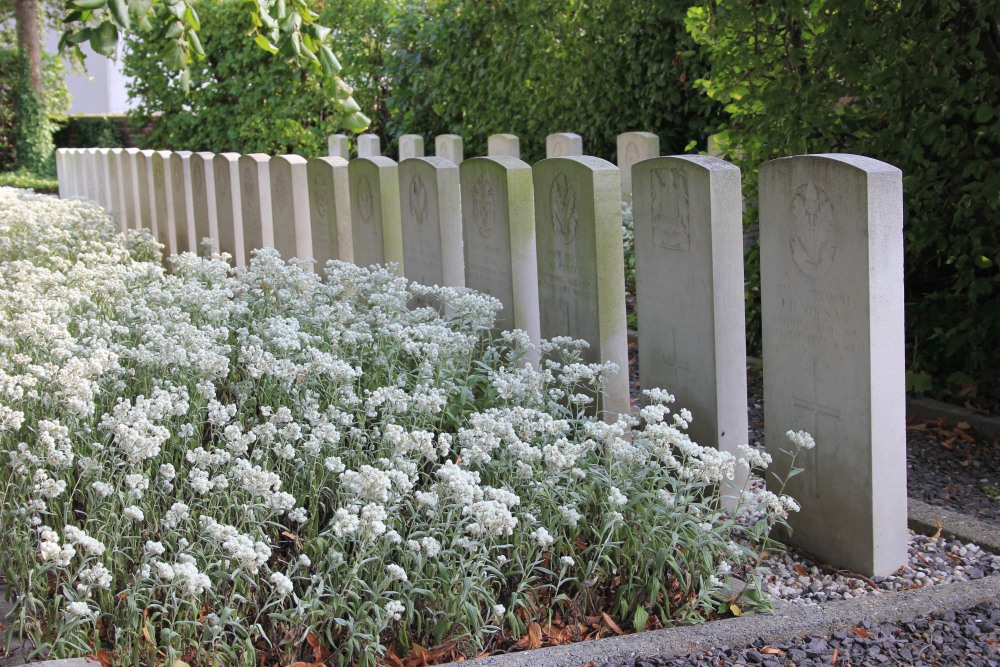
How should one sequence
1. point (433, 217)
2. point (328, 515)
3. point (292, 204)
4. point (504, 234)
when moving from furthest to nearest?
1. point (292, 204)
2. point (433, 217)
3. point (504, 234)
4. point (328, 515)

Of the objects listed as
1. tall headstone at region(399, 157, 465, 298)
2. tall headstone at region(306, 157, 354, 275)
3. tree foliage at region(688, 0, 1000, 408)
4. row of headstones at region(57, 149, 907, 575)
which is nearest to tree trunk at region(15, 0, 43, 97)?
tall headstone at region(306, 157, 354, 275)

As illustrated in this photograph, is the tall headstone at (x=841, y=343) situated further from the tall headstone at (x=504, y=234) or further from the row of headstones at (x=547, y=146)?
the row of headstones at (x=547, y=146)

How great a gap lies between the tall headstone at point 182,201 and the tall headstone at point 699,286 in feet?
17.7

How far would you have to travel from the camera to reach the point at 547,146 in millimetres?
8383

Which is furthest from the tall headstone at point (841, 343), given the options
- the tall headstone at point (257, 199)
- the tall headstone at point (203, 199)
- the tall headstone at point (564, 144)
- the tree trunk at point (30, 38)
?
the tree trunk at point (30, 38)

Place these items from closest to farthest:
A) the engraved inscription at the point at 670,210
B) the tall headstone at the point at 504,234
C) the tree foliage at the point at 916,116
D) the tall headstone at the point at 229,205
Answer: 1. the engraved inscription at the point at 670,210
2. the tall headstone at the point at 504,234
3. the tree foliage at the point at 916,116
4. the tall headstone at the point at 229,205

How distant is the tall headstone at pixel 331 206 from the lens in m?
6.20

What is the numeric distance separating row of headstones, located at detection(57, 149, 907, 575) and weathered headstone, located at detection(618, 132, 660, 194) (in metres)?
2.66

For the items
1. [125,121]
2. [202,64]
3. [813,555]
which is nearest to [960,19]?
[813,555]

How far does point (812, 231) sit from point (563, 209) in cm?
120

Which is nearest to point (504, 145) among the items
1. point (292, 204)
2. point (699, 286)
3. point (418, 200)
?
point (292, 204)

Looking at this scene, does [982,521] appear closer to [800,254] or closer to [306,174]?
[800,254]

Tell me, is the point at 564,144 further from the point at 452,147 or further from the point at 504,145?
the point at 452,147

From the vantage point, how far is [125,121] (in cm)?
2695
